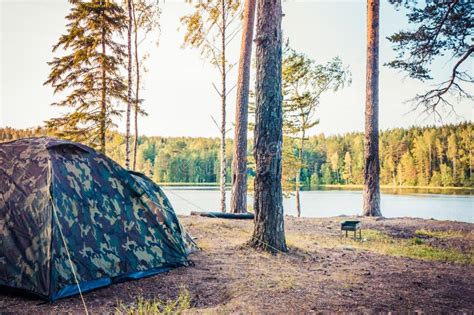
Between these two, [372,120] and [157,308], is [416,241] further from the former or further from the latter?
[157,308]

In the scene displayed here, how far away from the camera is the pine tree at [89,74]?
13.6m

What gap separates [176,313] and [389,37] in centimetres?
1079

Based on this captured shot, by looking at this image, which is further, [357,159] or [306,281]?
[357,159]

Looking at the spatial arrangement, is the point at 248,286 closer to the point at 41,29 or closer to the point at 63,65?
the point at 63,65

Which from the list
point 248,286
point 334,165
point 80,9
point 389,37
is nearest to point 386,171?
point 334,165

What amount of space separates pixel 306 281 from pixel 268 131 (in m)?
2.52

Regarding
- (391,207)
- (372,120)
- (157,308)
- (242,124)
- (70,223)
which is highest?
(372,120)

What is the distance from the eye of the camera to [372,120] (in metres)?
11.1

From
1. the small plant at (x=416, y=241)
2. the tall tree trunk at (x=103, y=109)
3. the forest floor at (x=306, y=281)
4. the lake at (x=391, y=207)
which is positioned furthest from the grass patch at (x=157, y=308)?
the tall tree trunk at (x=103, y=109)

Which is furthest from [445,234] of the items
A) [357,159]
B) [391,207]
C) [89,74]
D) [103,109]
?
[357,159]

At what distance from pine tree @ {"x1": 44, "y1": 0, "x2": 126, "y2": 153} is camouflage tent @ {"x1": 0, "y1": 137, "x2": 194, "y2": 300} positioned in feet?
29.0

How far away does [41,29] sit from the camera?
16531mm

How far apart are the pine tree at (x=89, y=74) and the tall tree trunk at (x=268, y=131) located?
29.1ft

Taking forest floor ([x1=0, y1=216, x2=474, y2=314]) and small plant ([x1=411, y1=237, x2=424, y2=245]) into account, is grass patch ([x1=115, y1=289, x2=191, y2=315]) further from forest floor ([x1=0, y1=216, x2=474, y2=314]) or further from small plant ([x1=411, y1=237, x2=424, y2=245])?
small plant ([x1=411, y1=237, x2=424, y2=245])
